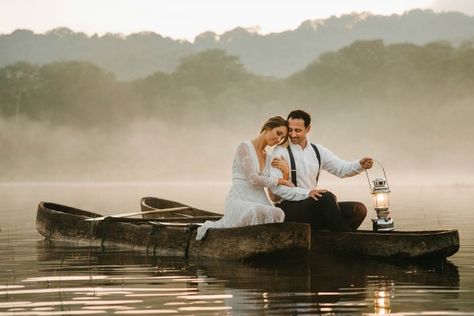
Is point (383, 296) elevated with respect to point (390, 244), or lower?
lower

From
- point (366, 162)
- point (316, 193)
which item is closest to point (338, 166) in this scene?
point (366, 162)

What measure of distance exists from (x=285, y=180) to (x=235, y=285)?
229cm

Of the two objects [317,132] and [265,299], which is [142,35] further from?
[265,299]

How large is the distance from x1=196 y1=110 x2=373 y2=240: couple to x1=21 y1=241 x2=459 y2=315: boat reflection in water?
57cm

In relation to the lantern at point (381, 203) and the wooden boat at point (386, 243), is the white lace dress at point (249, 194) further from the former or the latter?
the lantern at point (381, 203)

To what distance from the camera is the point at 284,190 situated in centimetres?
1277

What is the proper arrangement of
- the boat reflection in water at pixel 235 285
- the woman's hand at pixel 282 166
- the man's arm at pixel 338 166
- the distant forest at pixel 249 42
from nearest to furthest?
the boat reflection in water at pixel 235 285 → the woman's hand at pixel 282 166 → the man's arm at pixel 338 166 → the distant forest at pixel 249 42

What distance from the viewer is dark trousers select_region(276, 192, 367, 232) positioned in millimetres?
12844

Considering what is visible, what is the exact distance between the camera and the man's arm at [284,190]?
12766 millimetres

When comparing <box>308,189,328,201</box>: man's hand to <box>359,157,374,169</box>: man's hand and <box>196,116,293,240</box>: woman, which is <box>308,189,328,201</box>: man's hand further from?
<box>359,157,374,169</box>: man's hand

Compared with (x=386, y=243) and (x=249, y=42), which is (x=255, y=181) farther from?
(x=249, y=42)

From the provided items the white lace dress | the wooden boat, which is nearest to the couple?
the white lace dress

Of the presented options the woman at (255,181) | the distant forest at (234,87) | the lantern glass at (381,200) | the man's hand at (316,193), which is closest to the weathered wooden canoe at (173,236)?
the woman at (255,181)

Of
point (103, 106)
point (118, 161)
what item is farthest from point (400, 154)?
point (103, 106)
